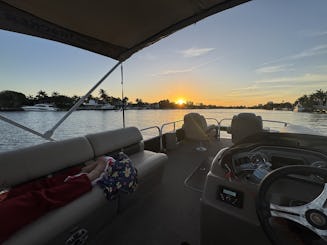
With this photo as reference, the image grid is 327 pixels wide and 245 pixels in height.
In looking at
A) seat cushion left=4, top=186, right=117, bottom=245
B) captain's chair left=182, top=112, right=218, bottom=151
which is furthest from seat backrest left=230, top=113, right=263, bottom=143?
seat cushion left=4, top=186, right=117, bottom=245

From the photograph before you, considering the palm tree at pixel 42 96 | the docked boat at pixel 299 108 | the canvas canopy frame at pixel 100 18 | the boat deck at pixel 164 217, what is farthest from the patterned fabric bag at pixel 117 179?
the docked boat at pixel 299 108

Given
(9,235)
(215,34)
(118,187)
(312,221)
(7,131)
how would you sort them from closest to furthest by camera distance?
(312,221), (9,235), (118,187), (215,34), (7,131)

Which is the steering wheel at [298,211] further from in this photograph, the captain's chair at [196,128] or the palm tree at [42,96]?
the palm tree at [42,96]

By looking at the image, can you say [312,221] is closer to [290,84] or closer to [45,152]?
[45,152]

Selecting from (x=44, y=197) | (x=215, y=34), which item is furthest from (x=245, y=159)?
(x=215, y=34)

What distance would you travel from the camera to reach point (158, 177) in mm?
2436

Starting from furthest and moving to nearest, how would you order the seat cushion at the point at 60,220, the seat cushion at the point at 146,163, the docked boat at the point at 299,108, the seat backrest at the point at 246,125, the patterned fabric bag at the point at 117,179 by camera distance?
the docked boat at the point at 299,108, the seat backrest at the point at 246,125, the seat cushion at the point at 146,163, the patterned fabric bag at the point at 117,179, the seat cushion at the point at 60,220

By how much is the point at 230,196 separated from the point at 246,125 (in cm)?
290

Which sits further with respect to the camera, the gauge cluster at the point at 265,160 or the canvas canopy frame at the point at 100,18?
the canvas canopy frame at the point at 100,18

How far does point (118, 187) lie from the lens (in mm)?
1571

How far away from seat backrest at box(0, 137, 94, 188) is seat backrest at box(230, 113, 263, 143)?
10.3ft

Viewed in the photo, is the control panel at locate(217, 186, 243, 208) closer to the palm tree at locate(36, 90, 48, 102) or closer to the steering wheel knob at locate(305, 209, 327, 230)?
the steering wheel knob at locate(305, 209, 327, 230)

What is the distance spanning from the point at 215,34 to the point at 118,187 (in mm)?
3183

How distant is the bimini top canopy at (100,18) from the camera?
155cm
